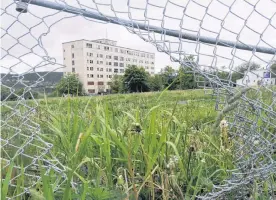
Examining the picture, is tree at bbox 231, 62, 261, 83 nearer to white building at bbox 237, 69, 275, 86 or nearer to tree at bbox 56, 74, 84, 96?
white building at bbox 237, 69, 275, 86

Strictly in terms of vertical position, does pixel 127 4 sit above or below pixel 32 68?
above

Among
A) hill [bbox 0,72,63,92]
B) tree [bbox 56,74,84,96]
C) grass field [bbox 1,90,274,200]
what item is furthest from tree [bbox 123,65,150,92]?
hill [bbox 0,72,63,92]

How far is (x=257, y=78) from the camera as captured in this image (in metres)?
0.71

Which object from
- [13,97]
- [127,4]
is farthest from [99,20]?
[13,97]

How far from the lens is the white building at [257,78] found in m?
0.69

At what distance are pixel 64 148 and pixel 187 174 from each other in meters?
0.35

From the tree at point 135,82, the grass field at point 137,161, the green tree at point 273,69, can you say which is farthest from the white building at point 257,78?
the tree at point 135,82

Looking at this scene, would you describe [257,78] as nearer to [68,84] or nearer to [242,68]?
[242,68]

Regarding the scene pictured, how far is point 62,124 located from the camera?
998mm

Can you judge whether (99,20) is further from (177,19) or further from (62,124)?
(62,124)

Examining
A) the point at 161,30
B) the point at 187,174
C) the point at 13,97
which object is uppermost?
the point at 161,30

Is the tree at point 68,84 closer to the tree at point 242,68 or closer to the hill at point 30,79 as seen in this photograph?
the hill at point 30,79

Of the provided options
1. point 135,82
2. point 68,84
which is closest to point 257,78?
point 68,84

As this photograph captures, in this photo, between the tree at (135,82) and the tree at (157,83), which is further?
the tree at (135,82)
